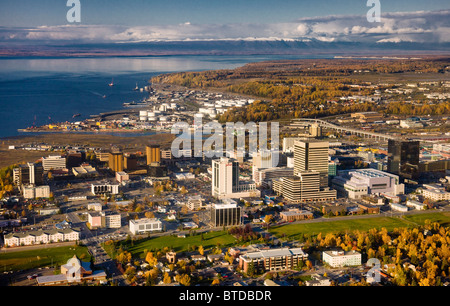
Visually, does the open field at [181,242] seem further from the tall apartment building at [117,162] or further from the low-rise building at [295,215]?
the tall apartment building at [117,162]

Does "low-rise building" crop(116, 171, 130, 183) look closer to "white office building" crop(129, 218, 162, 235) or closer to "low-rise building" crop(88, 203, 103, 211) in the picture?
"low-rise building" crop(88, 203, 103, 211)

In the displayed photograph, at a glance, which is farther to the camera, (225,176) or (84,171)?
(84,171)

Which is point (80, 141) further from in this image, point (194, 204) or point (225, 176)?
point (194, 204)

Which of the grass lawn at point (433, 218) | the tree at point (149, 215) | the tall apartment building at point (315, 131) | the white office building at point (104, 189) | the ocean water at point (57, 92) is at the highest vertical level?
the ocean water at point (57, 92)

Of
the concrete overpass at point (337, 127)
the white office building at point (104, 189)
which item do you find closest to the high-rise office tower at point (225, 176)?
the white office building at point (104, 189)

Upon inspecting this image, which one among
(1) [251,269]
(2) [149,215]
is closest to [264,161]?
(2) [149,215]
